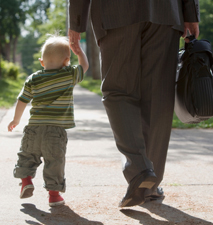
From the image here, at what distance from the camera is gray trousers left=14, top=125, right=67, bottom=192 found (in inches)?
108

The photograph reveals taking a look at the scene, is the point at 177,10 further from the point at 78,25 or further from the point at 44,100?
the point at 44,100

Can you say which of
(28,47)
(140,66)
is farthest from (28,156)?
(28,47)

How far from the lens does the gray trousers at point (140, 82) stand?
2492mm

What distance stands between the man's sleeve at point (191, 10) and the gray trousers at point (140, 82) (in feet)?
0.52

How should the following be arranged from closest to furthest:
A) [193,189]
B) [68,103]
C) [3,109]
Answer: [68,103]
[193,189]
[3,109]

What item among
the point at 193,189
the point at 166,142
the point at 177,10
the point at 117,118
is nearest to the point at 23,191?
the point at 117,118

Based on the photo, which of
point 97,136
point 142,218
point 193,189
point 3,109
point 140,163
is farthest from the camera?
point 3,109

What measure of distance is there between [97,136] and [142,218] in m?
3.19

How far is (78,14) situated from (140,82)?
1.92 feet

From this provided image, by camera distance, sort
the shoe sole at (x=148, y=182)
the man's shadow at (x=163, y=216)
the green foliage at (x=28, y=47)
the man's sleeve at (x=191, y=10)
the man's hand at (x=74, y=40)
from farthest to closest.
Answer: the green foliage at (x=28, y=47)
the man's hand at (x=74, y=40)
the man's sleeve at (x=191, y=10)
the man's shadow at (x=163, y=216)
the shoe sole at (x=148, y=182)

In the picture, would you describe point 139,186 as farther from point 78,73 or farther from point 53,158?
point 78,73

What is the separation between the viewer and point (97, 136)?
5641mm

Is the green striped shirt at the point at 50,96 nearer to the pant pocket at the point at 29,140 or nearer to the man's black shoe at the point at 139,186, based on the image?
the pant pocket at the point at 29,140

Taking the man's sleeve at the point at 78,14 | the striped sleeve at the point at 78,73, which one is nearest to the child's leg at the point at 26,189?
the striped sleeve at the point at 78,73
